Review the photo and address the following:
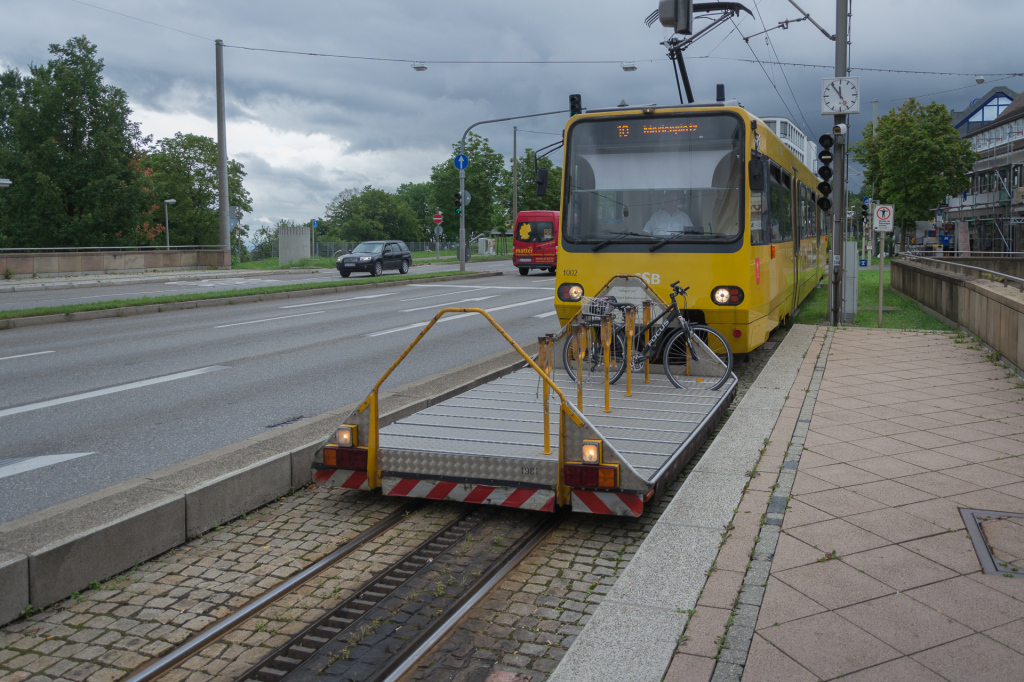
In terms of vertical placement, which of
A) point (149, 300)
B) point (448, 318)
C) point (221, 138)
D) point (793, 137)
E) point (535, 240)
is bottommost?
point (448, 318)

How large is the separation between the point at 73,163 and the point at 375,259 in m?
21.3

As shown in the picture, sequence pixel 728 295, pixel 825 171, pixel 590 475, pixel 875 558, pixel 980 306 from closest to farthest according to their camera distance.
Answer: pixel 875 558
pixel 590 475
pixel 728 295
pixel 980 306
pixel 825 171

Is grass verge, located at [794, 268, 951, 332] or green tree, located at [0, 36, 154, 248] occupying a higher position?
green tree, located at [0, 36, 154, 248]

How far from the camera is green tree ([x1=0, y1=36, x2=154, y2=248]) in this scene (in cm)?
4734

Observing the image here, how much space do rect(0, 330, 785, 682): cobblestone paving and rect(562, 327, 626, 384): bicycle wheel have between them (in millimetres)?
3218

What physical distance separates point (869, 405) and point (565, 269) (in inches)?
144

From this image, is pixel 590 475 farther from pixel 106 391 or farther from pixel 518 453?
pixel 106 391

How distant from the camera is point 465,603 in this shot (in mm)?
4125

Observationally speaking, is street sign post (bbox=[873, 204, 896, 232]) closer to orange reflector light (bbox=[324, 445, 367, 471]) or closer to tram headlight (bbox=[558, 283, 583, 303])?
tram headlight (bbox=[558, 283, 583, 303])

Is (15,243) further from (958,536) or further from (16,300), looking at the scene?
(958,536)

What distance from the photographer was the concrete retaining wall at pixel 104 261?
32.1 meters

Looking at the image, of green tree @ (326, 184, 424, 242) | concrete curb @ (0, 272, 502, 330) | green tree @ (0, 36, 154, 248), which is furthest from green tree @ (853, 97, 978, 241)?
green tree @ (326, 184, 424, 242)

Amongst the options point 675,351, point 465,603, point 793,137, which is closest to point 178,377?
point 675,351

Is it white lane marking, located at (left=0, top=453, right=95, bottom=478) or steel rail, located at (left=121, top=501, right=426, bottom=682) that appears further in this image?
white lane marking, located at (left=0, top=453, right=95, bottom=478)
